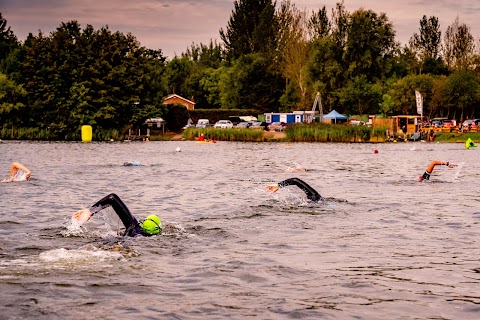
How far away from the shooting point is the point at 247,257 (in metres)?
16.5

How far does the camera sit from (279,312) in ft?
38.7

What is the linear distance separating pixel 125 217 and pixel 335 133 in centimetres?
8641

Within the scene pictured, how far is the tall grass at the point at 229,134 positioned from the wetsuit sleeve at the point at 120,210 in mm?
93405

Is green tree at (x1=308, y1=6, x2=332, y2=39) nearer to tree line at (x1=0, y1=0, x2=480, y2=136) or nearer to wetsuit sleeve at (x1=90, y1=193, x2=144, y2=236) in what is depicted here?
tree line at (x1=0, y1=0, x2=480, y2=136)

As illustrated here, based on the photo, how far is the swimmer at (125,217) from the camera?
50.9 feet

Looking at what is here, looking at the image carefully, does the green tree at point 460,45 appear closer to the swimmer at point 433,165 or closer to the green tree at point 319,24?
the green tree at point 319,24

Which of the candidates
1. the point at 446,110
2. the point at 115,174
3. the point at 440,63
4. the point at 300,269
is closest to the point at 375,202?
the point at 300,269

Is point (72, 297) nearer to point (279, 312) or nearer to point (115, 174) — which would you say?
point (279, 312)

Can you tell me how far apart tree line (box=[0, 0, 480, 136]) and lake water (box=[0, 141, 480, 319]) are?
8814 cm

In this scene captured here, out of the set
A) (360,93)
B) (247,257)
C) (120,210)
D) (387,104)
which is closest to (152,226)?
(120,210)

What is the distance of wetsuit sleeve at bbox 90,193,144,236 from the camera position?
16.3 m

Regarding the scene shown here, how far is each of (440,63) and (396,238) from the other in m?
137

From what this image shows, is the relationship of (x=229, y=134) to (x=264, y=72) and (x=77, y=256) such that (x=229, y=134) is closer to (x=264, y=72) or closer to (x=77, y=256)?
(x=264, y=72)

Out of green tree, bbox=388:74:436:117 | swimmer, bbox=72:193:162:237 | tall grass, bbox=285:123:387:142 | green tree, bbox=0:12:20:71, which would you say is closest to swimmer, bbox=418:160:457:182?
swimmer, bbox=72:193:162:237
